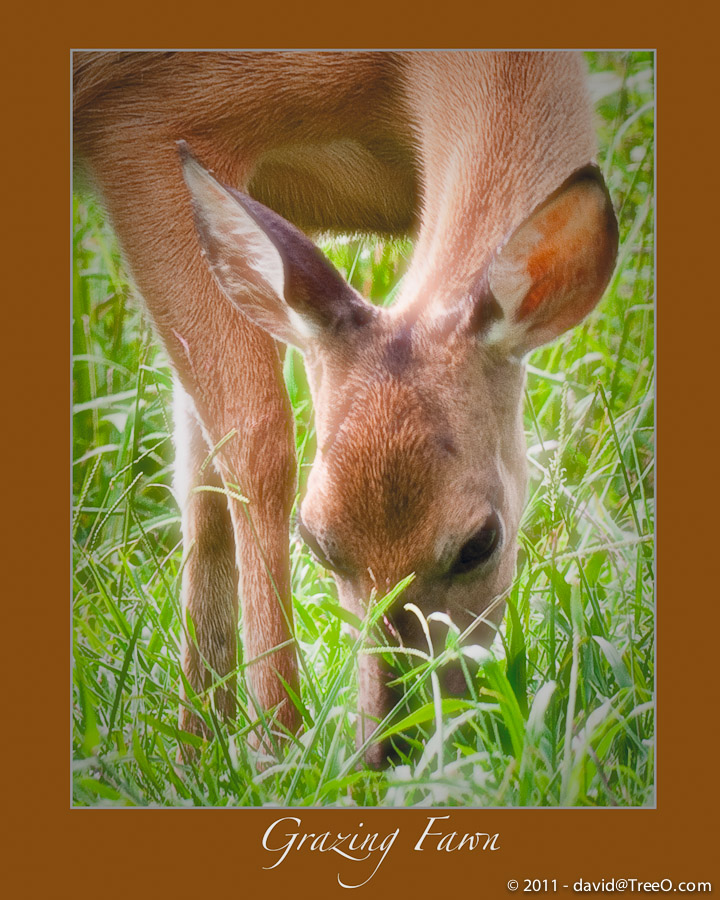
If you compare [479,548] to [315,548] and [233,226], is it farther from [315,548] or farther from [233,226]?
[233,226]

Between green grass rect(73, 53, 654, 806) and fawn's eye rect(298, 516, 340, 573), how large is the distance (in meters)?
0.21

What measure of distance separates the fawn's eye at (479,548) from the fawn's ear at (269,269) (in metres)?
0.46

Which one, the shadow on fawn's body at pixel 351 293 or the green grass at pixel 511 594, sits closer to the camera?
the shadow on fawn's body at pixel 351 293

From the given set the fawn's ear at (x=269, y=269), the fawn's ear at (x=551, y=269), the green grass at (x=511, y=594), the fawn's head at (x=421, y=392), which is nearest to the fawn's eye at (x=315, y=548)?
the fawn's head at (x=421, y=392)

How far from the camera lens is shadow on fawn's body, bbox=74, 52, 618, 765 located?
2.12 meters

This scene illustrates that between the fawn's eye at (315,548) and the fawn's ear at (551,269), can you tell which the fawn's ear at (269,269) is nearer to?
the fawn's ear at (551,269)

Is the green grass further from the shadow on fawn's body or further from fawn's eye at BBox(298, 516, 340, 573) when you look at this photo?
fawn's eye at BBox(298, 516, 340, 573)

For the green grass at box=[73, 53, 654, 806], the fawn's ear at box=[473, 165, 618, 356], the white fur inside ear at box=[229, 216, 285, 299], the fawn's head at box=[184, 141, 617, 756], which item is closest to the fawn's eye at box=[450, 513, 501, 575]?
the fawn's head at box=[184, 141, 617, 756]

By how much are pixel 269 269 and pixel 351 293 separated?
16 cm

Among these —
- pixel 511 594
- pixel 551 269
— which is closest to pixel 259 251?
pixel 551 269

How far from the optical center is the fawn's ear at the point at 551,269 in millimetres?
2105

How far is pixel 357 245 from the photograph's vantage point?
2.46 m

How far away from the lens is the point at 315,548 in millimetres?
2158
